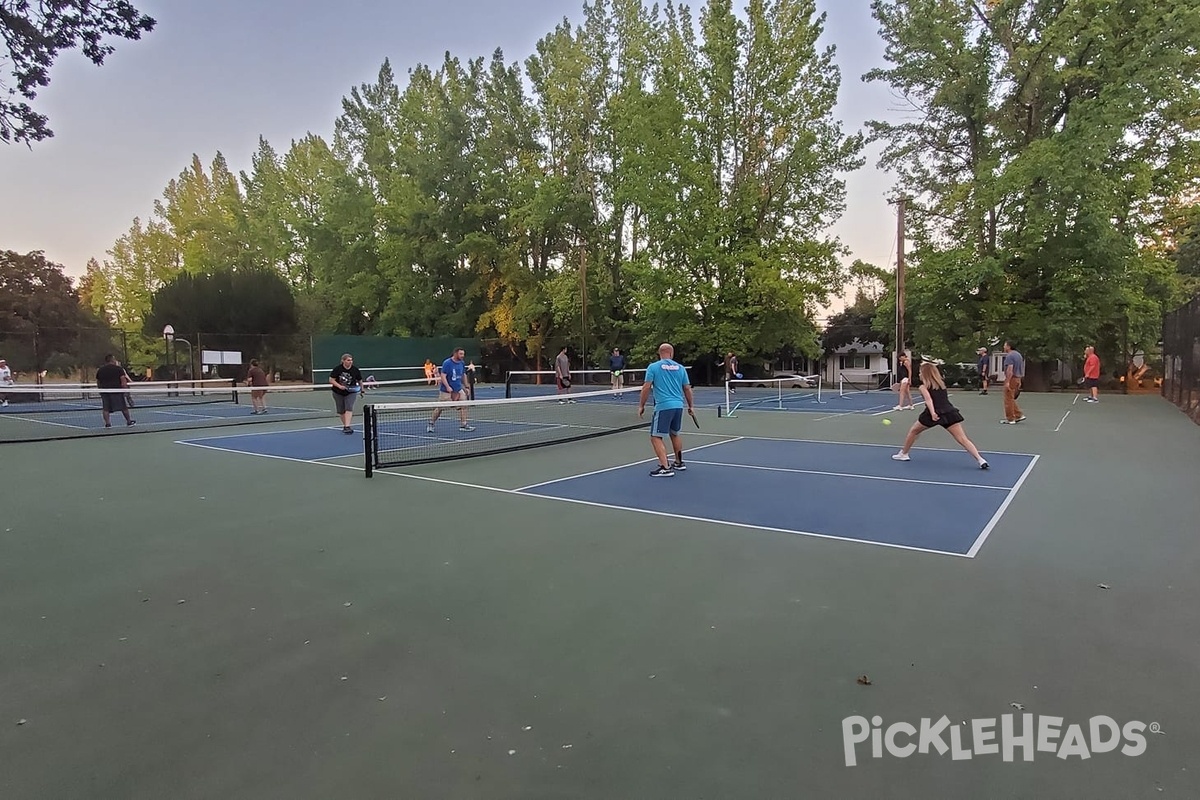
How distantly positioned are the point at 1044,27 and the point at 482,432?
2984 cm

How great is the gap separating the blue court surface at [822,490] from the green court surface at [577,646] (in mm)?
109

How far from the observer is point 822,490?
7.45 m

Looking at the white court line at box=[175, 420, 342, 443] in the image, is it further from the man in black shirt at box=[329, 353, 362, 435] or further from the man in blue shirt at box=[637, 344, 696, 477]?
the man in blue shirt at box=[637, 344, 696, 477]

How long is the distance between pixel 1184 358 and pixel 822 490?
17360 millimetres

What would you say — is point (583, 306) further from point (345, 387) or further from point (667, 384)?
point (667, 384)

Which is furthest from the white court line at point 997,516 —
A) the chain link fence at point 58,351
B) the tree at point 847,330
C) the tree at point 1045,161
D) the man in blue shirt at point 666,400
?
the tree at point 847,330

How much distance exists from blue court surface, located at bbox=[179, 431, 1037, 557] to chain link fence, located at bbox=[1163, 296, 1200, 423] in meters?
9.94

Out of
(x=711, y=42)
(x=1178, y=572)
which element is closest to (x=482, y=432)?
(x=1178, y=572)

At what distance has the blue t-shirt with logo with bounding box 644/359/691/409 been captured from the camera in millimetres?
8617

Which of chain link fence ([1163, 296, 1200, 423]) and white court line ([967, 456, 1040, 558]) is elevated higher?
chain link fence ([1163, 296, 1200, 423])

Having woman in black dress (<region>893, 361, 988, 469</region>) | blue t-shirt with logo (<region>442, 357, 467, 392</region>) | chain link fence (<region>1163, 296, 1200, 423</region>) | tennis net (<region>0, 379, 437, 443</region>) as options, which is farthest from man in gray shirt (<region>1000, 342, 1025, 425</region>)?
tennis net (<region>0, 379, 437, 443</region>)

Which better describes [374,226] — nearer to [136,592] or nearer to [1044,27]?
[1044,27]

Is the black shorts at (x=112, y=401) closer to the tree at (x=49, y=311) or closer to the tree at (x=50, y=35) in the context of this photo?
the tree at (x=50, y=35)

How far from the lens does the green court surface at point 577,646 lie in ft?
7.93
